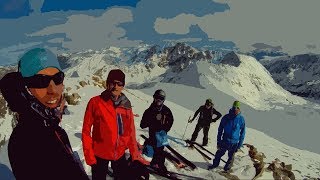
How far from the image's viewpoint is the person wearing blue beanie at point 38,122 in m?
2.06

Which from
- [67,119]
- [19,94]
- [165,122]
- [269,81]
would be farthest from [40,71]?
[269,81]

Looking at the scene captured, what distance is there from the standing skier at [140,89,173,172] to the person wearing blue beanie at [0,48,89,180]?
25.6 ft

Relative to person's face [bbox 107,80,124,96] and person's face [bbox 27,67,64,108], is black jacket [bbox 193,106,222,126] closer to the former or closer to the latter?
person's face [bbox 107,80,124,96]

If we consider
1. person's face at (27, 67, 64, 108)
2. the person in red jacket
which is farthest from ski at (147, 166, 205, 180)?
person's face at (27, 67, 64, 108)

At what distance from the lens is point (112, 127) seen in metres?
6.30

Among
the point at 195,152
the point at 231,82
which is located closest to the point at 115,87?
the point at 195,152

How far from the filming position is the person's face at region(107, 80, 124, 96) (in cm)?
637

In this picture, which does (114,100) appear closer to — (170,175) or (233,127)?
(170,175)

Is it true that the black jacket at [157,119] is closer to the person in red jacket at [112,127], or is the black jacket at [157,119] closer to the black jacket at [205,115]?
the person in red jacket at [112,127]

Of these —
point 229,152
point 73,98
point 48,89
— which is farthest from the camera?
point 73,98

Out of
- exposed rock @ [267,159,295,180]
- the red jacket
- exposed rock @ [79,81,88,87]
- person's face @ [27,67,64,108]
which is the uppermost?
person's face @ [27,67,64,108]

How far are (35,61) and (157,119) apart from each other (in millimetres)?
8351

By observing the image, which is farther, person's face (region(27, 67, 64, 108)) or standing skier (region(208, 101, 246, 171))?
standing skier (region(208, 101, 246, 171))

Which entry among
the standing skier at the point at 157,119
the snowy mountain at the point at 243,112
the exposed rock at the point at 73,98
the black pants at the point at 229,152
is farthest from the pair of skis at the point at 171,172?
the exposed rock at the point at 73,98
